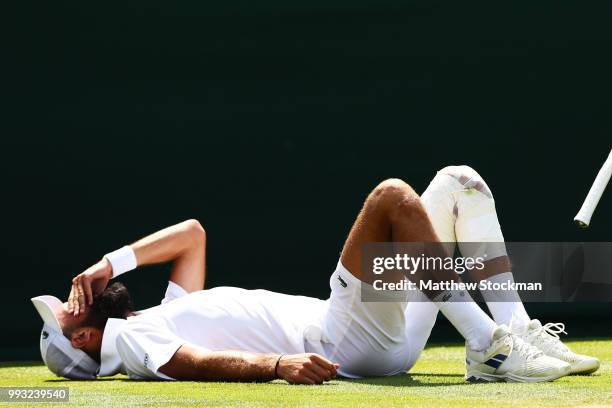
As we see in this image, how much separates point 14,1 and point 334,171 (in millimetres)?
1483

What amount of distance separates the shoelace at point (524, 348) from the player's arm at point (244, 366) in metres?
0.42

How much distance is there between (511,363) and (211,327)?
29.2 inches

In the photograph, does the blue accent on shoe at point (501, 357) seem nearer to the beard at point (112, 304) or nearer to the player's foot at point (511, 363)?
the player's foot at point (511, 363)

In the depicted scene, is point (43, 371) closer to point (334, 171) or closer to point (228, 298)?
point (228, 298)

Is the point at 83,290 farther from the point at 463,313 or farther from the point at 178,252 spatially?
the point at 463,313

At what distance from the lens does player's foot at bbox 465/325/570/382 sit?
107 inches

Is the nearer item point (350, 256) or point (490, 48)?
point (350, 256)

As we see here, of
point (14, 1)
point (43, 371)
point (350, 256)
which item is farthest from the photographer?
point (14, 1)

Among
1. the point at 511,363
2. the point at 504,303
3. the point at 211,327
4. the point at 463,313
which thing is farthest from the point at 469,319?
the point at 211,327

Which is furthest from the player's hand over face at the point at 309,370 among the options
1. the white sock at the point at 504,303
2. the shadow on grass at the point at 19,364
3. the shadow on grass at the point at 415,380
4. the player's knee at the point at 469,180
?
the shadow on grass at the point at 19,364

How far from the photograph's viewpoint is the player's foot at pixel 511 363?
273cm

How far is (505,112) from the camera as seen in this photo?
5.05 meters

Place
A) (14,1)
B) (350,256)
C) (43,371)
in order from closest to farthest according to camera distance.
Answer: (350,256) → (43,371) → (14,1)

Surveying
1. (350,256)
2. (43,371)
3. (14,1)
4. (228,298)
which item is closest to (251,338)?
(228,298)
